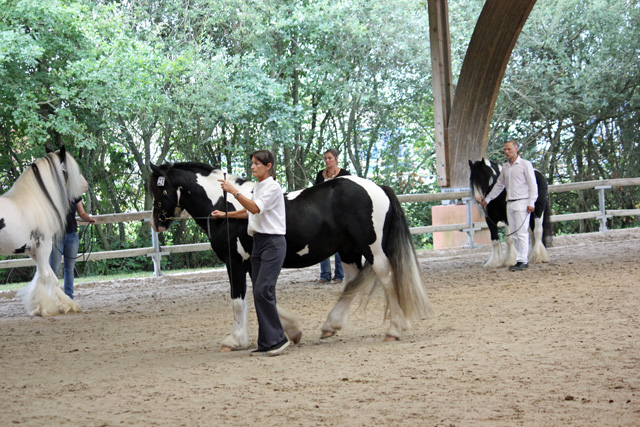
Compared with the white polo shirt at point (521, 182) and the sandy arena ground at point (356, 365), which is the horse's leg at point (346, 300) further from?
the white polo shirt at point (521, 182)

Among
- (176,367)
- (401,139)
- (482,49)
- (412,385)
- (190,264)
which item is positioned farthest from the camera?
(401,139)

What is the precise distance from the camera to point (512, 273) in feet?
32.9

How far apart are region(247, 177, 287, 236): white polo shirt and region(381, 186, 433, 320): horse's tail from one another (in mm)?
986

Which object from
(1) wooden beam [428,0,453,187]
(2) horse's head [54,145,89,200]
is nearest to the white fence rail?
(1) wooden beam [428,0,453,187]

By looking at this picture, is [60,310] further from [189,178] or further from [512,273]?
[512,273]

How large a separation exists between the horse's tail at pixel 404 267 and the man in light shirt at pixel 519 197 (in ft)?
15.2

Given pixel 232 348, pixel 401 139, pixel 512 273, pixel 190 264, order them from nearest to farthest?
pixel 232 348 → pixel 512 273 → pixel 190 264 → pixel 401 139

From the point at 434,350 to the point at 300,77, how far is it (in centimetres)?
1407

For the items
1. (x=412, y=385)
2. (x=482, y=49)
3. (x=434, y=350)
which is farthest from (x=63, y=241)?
(x=482, y=49)

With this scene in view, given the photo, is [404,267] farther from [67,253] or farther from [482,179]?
[482,179]

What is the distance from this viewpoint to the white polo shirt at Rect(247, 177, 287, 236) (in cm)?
541

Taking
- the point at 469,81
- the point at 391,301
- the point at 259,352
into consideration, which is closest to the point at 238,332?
the point at 259,352

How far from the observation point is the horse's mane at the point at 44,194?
8.19m

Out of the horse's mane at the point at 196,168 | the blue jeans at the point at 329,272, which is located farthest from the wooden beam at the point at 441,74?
the horse's mane at the point at 196,168
